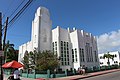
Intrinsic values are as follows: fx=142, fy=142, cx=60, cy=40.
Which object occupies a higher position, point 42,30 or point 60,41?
point 42,30

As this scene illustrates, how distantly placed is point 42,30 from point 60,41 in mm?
4636

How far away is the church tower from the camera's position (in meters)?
30.4

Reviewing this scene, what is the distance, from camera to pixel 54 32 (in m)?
32.4

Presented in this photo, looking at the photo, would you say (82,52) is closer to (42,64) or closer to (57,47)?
(57,47)

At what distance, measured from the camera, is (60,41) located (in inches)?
1230

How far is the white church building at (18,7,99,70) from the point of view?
3072 cm

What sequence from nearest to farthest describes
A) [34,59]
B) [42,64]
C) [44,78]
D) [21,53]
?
[44,78] < [42,64] < [34,59] < [21,53]

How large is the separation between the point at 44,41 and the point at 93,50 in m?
14.3

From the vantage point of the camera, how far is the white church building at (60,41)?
101 feet

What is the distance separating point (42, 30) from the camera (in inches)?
1228

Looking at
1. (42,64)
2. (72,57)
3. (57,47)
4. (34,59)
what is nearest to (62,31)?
(57,47)

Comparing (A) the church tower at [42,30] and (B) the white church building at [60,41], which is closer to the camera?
(A) the church tower at [42,30]

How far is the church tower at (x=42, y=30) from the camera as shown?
3044 centimetres

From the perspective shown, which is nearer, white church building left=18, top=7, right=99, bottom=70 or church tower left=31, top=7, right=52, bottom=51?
church tower left=31, top=7, right=52, bottom=51
